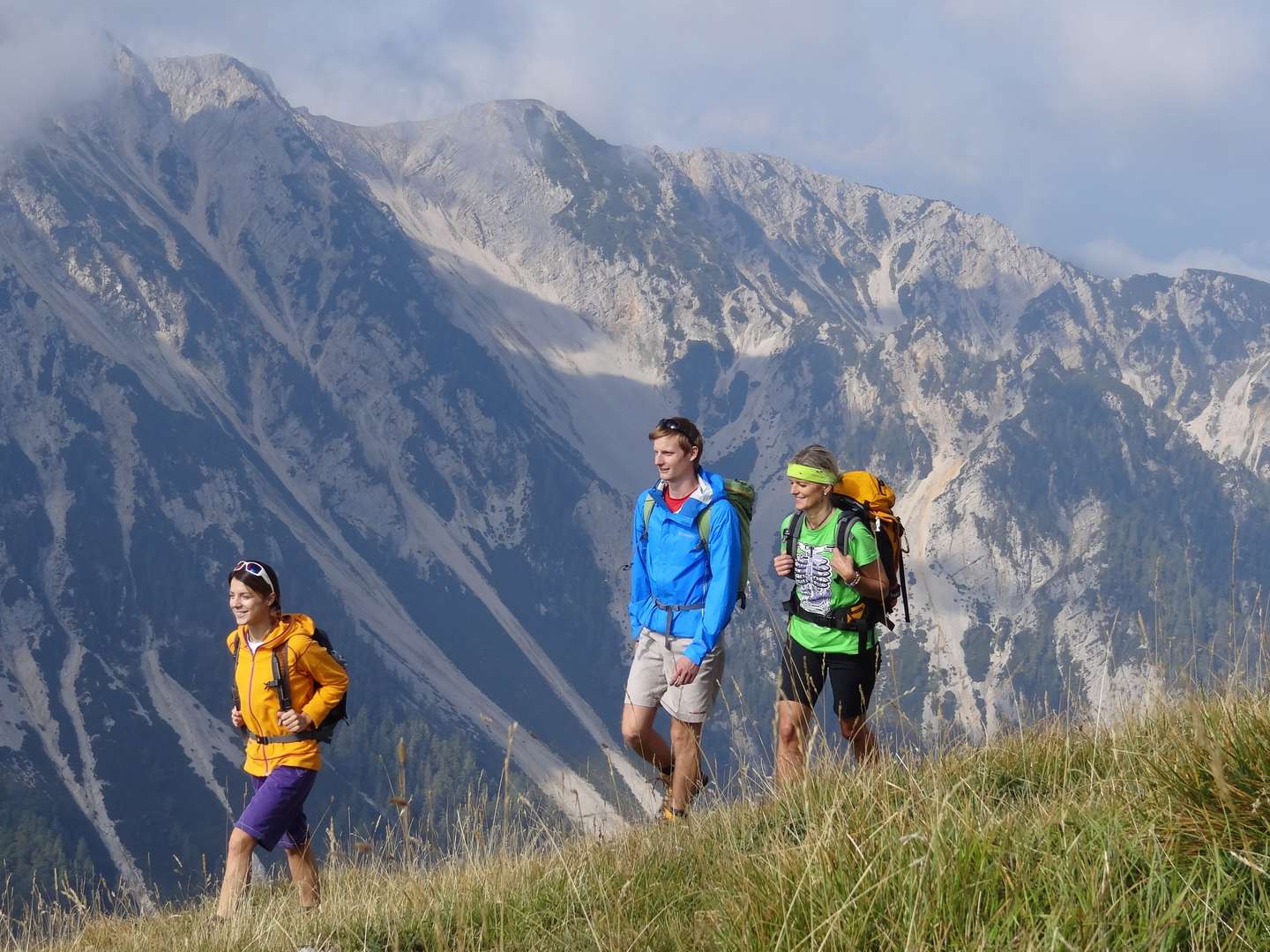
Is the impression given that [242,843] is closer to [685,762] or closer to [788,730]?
[685,762]

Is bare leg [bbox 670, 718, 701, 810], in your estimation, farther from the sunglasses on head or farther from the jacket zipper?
the sunglasses on head

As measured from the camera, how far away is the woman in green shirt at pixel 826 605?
24.1ft

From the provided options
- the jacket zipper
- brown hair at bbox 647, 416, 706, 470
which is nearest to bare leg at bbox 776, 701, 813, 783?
brown hair at bbox 647, 416, 706, 470

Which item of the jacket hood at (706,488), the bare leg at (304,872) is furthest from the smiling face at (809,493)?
the bare leg at (304,872)

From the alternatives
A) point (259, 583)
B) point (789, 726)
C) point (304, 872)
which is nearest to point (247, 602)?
point (259, 583)

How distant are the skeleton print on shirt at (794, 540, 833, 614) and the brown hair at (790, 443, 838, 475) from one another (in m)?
0.56

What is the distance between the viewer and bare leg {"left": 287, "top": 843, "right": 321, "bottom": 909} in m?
6.46

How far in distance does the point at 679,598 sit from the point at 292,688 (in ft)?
8.77

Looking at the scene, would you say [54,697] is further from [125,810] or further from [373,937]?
[373,937]

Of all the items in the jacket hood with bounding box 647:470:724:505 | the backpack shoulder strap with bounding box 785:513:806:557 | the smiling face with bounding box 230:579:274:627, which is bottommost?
the smiling face with bounding box 230:579:274:627

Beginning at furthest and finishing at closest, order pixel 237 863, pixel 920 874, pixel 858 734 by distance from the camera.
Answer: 1. pixel 858 734
2. pixel 237 863
3. pixel 920 874

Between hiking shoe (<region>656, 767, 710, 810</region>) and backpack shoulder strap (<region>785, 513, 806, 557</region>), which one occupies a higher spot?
backpack shoulder strap (<region>785, 513, 806, 557</region>)

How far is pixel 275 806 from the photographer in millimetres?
6777

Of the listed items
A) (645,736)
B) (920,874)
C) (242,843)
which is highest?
(920,874)
